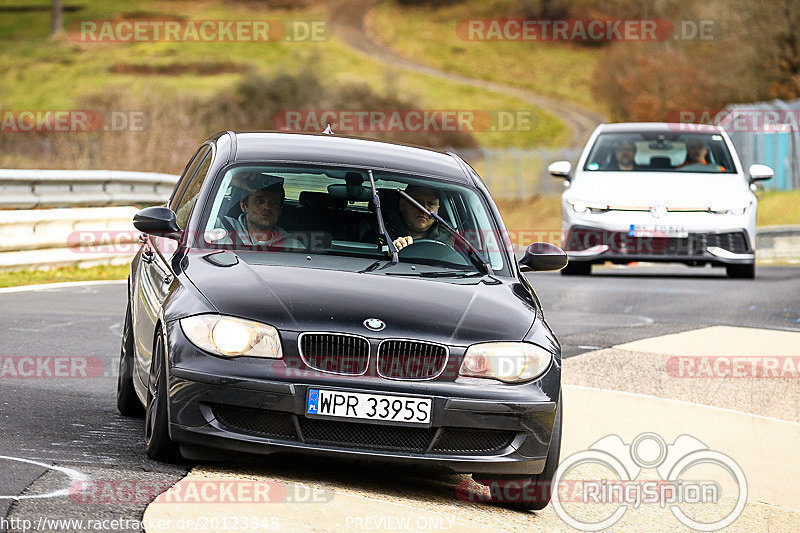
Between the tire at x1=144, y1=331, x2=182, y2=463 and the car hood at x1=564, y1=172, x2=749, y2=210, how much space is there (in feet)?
37.0

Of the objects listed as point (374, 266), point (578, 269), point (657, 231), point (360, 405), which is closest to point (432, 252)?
point (374, 266)

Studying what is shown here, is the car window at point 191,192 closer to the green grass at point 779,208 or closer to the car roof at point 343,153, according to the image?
the car roof at point 343,153

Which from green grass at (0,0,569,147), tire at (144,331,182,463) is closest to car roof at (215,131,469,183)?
tire at (144,331,182,463)

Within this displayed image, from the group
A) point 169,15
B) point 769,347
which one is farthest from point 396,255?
point 169,15

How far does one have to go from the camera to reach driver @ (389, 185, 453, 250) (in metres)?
7.63

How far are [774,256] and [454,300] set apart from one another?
1799 centimetres

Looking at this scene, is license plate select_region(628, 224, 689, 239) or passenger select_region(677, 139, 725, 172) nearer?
license plate select_region(628, 224, 689, 239)

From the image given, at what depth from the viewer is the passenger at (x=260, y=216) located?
7324mm

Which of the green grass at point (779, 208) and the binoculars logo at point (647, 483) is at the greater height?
the green grass at point (779, 208)

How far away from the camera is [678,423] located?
9.34 meters

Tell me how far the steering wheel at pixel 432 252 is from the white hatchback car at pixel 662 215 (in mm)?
9857

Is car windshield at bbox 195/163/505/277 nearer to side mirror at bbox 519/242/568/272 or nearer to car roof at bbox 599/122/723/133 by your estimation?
side mirror at bbox 519/242/568/272

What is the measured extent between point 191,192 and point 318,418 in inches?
89.4

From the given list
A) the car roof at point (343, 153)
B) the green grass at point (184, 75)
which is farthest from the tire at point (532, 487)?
the green grass at point (184, 75)
